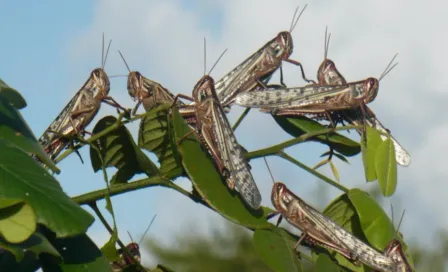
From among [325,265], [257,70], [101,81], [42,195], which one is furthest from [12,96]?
[257,70]

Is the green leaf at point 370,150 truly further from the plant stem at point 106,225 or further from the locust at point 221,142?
the plant stem at point 106,225

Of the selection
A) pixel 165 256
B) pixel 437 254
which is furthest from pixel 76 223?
pixel 437 254

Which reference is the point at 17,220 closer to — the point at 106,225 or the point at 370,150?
the point at 106,225

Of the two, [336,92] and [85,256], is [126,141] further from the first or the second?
[336,92]

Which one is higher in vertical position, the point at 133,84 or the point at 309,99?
the point at 309,99

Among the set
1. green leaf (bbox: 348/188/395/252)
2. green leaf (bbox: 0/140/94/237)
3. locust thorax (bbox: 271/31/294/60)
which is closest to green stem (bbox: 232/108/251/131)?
green leaf (bbox: 348/188/395/252)

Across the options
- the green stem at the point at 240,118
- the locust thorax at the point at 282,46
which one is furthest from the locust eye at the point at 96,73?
the locust thorax at the point at 282,46

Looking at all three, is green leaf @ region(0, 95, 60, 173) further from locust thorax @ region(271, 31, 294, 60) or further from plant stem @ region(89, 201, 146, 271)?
locust thorax @ region(271, 31, 294, 60)
